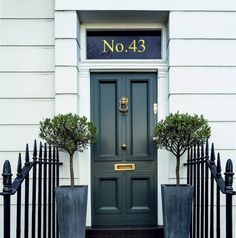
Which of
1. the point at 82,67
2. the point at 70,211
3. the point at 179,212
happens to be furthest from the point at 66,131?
the point at 179,212

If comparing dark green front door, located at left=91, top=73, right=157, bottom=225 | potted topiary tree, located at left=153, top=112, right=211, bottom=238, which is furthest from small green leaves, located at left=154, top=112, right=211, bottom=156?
dark green front door, located at left=91, top=73, right=157, bottom=225

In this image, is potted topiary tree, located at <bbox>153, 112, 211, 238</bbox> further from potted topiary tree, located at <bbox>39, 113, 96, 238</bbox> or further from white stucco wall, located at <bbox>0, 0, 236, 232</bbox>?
potted topiary tree, located at <bbox>39, 113, 96, 238</bbox>

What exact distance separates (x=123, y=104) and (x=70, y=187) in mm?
1420

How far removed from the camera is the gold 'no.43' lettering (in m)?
5.20

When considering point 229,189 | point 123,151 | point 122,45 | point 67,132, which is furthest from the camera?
point 122,45

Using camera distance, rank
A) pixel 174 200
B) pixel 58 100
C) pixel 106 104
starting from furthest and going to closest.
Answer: pixel 106 104, pixel 58 100, pixel 174 200

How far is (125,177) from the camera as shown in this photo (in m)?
5.06

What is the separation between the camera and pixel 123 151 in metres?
5.07

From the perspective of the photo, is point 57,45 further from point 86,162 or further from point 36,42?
point 86,162

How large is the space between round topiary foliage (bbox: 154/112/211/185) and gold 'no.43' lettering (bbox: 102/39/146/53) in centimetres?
136

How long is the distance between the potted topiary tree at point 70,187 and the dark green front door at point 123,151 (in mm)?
749

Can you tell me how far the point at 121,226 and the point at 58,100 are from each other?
1.82 metres

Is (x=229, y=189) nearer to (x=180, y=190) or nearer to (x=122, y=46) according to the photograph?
(x=180, y=190)

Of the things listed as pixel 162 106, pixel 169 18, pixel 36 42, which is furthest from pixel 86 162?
pixel 169 18
